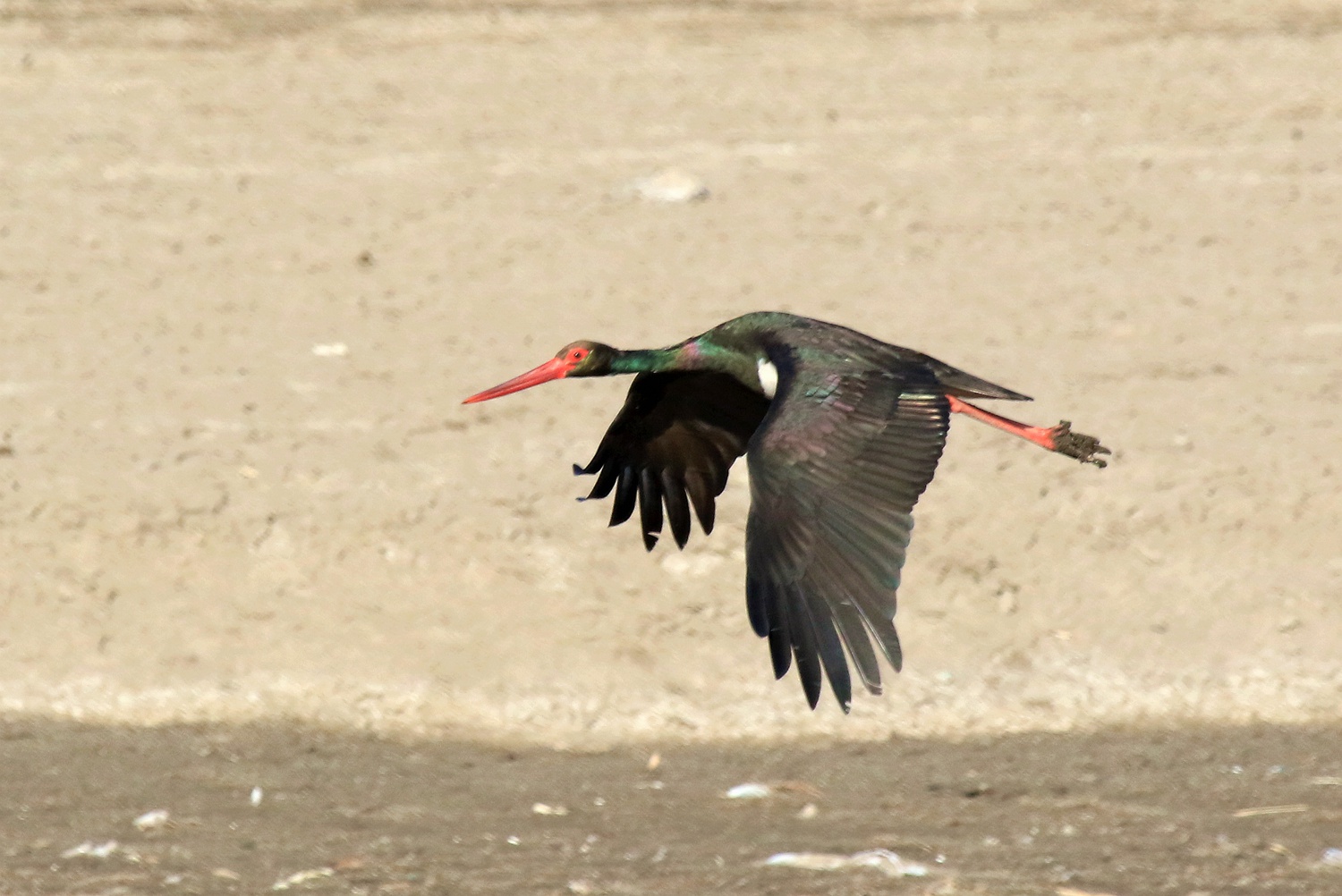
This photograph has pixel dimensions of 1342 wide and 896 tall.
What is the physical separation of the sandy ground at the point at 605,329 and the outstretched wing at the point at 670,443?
6.71 feet

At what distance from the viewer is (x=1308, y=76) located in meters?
10.9

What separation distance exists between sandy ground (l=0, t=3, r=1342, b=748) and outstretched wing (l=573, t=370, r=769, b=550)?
204 centimetres

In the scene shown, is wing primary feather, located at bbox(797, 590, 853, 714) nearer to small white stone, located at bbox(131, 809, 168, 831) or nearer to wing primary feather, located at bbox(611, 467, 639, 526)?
wing primary feather, located at bbox(611, 467, 639, 526)

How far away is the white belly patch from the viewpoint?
211 inches

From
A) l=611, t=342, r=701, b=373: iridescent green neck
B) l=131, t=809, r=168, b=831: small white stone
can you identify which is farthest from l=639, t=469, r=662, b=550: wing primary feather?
l=131, t=809, r=168, b=831: small white stone

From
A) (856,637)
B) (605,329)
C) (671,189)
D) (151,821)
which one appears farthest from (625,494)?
(671,189)

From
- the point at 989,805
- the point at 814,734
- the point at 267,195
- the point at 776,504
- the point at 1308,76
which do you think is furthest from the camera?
the point at 1308,76

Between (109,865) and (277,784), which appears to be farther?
(277,784)

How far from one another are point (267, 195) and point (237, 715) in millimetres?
3339

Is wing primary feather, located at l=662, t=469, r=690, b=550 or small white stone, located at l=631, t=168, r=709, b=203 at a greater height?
small white stone, located at l=631, t=168, r=709, b=203

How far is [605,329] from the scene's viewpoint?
9.08 metres

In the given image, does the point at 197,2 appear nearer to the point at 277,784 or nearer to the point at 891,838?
the point at 277,784

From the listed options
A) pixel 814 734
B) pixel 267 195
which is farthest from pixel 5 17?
pixel 814 734

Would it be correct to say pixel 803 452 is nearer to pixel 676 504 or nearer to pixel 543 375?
pixel 676 504
